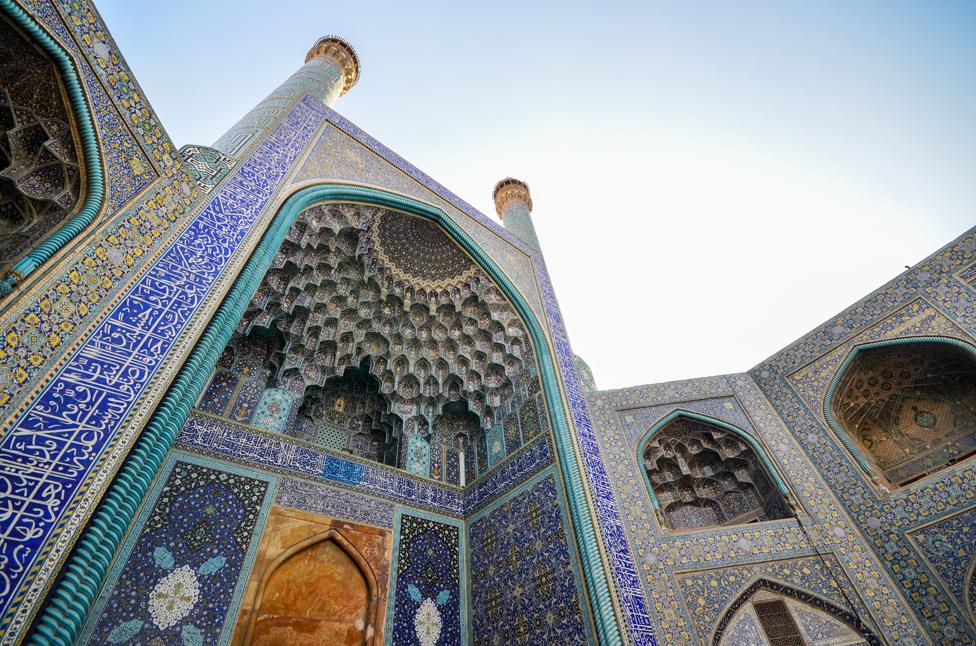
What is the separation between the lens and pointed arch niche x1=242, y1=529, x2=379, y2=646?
11.7 ft

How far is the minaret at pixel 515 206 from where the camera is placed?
8.13 metres

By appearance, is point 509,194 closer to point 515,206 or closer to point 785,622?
point 515,206

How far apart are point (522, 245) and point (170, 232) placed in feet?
15.9

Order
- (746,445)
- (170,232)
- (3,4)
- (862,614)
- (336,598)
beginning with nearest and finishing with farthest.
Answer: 1. (3,4)
2. (170,232)
3. (336,598)
4. (862,614)
5. (746,445)

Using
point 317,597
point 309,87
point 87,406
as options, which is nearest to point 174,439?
point 87,406

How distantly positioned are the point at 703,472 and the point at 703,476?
3.0 inches

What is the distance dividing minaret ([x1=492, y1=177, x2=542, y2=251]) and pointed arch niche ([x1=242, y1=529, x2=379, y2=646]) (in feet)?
17.9

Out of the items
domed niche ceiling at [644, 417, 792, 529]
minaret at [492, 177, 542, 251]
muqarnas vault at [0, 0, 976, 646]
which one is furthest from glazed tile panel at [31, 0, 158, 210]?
domed niche ceiling at [644, 417, 792, 529]

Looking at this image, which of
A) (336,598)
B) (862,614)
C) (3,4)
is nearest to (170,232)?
(3,4)

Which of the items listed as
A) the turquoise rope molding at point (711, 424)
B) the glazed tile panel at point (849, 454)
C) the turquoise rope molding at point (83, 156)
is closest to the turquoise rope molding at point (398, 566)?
the turquoise rope molding at point (711, 424)

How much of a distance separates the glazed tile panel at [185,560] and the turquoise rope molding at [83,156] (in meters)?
2.12

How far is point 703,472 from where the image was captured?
694cm

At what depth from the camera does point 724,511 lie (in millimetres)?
6695

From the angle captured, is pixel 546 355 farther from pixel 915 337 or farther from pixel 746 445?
pixel 915 337
